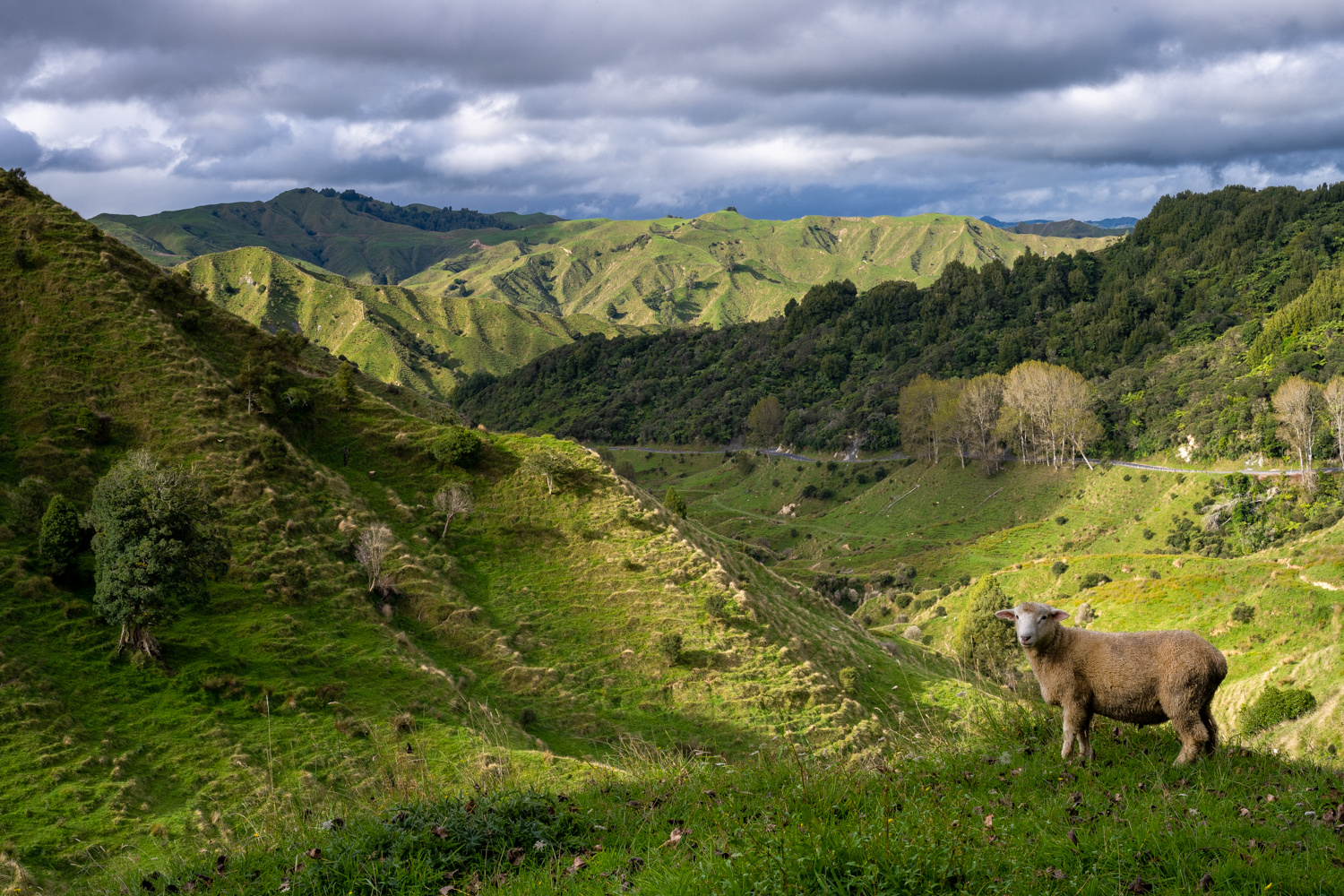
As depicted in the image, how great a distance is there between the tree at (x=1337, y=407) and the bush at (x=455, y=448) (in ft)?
310

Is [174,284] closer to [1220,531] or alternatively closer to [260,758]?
[260,758]

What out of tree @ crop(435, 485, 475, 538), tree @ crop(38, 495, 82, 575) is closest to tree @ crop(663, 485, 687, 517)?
tree @ crop(435, 485, 475, 538)

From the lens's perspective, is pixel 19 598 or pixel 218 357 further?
pixel 218 357

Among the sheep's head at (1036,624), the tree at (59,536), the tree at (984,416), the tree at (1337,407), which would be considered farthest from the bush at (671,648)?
the tree at (984,416)

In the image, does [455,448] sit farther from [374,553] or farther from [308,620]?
[308,620]

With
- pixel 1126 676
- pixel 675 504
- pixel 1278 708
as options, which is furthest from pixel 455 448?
pixel 1126 676

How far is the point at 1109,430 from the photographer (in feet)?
370

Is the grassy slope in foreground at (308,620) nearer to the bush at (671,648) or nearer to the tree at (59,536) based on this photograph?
the bush at (671,648)

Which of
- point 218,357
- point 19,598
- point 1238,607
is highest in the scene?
point 218,357

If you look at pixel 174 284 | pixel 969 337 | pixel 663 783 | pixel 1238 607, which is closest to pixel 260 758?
pixel 663 783

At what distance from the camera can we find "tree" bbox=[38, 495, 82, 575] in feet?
88.9

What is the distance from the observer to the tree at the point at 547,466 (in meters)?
43.2

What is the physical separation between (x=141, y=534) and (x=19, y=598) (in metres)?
4.88

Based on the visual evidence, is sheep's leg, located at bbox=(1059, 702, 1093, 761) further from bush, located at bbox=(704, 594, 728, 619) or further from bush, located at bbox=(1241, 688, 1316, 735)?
bush, located at bbox=(704, 594, 728, 619)
